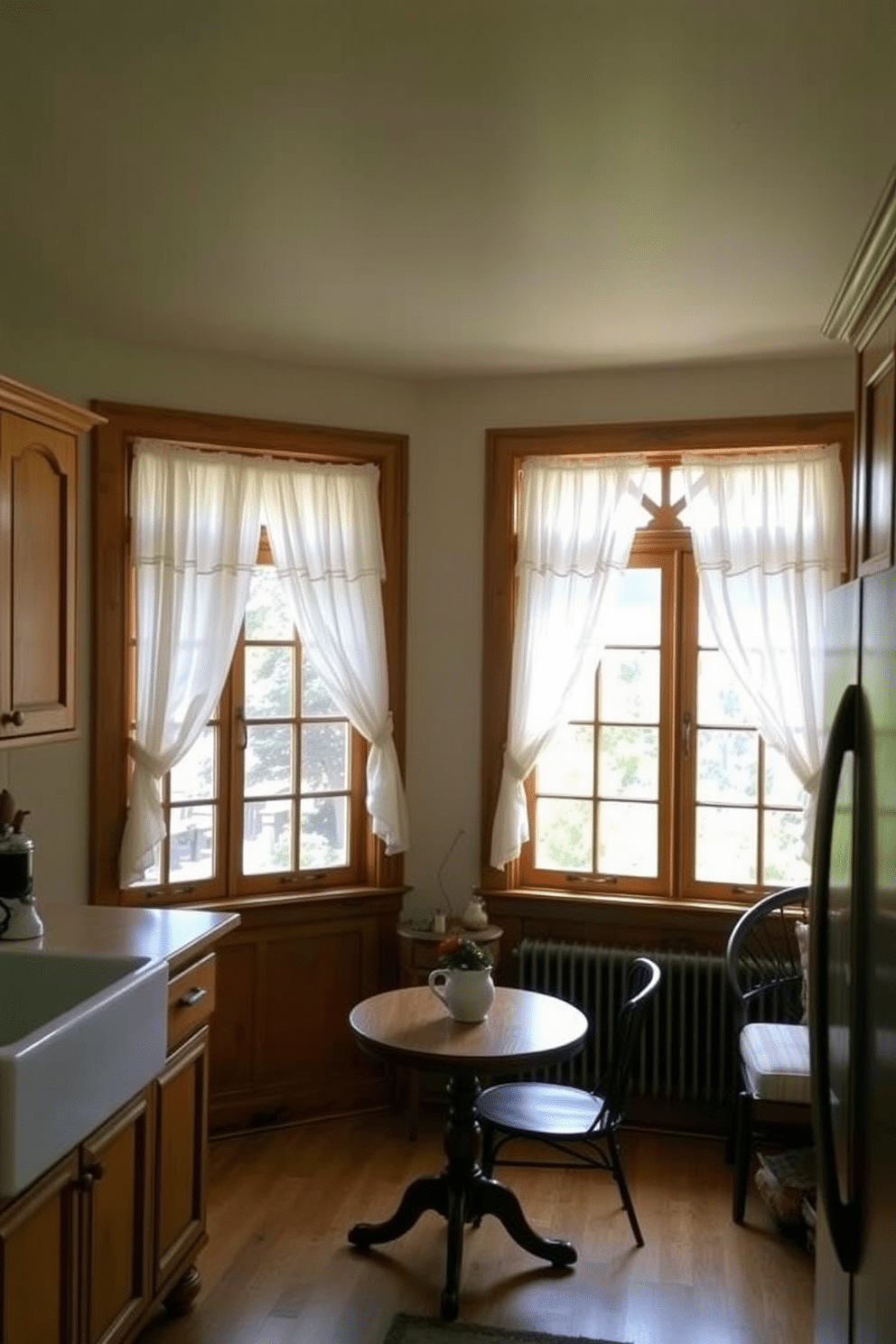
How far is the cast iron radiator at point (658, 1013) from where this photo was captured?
3.72 metres

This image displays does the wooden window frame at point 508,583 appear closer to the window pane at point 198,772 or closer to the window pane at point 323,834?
the window pane at point 323,834

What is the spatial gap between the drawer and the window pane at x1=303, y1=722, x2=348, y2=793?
1.29 metres

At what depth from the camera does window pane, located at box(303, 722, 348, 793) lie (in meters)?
4.02

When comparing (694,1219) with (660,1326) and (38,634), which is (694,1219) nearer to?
(660,1326)

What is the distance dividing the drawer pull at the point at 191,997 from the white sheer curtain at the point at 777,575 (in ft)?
6.98

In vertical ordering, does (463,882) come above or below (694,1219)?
above

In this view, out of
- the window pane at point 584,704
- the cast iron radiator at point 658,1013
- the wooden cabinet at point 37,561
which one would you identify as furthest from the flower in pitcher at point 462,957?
the window pane at point 584,704

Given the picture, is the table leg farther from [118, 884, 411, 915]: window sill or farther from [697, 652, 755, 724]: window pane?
[697, 652, 755, 724]: window pane

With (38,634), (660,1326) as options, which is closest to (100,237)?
(38,634)

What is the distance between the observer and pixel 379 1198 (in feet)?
10.8

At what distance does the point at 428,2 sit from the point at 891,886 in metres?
1.57

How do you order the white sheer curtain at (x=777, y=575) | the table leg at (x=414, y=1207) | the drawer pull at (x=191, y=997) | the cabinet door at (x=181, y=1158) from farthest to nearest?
the white sheer curtain at (x=777, y=575) < the table leg at (x=414, y=1207) < the drawer pull at (x=191, y=997) < the cabinet door at (x=181, y=1158)

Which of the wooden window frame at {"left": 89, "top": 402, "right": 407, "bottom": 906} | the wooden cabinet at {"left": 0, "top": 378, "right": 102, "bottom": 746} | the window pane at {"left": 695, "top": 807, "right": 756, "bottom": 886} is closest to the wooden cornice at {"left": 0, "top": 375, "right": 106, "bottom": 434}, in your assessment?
the wooden cabinet at {"left": 0, "top": 378, "right": 102, "bottom": 746}

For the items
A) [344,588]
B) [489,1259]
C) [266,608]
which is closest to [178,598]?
[266,608]
